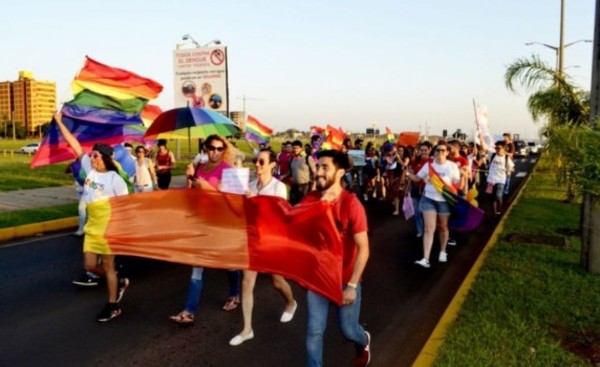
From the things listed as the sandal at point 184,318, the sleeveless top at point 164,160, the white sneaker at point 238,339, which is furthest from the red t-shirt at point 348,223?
the sleeveless top at point 164,160

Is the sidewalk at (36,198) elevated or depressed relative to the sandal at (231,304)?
elevated

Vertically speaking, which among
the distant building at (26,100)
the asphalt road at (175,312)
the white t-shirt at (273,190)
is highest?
the distant building at (26,100)

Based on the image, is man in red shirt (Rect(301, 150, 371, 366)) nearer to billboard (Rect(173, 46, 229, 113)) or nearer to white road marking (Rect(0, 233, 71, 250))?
white road marking (Rect(0, 233, 71, 250))

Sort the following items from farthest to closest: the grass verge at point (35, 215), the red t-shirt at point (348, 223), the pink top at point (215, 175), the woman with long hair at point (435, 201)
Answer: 1. the grass verge at point (35, 215)
2. the woman with long hair at point (435, 201)
3. the pink top at point (215, 175)
4. the red t-shirt at point (348, 223)

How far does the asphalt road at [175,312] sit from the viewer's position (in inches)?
188

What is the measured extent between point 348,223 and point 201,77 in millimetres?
22552

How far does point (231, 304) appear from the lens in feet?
19.8

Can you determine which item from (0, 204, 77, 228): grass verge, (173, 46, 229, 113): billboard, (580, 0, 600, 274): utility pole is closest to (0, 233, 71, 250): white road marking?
(0, 204, 77, 228): grass verge

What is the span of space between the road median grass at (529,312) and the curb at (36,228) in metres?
8.07

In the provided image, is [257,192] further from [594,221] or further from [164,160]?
[164,160]

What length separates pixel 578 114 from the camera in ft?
33.3

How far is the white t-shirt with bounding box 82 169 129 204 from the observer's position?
5.63 m

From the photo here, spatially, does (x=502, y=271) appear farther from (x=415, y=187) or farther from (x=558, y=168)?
(x=415, y=187)

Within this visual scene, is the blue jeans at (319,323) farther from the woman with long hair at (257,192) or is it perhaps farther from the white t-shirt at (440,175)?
the white t-shirt at (440,175)
